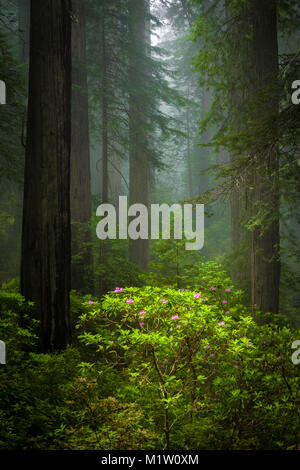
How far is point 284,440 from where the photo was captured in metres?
3.13

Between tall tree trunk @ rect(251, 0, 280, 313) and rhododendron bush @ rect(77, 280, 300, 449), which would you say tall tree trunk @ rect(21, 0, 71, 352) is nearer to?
rhododendron bush @ rect(77, 280, 300, 449)

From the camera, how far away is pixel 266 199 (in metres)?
5.72

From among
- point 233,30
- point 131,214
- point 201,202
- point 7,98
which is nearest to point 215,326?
point 201,202

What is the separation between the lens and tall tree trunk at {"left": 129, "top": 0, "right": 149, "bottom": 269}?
10531mm

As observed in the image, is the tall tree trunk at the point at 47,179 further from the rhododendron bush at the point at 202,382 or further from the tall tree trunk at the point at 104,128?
the tall tree trunk at the point at 104,128

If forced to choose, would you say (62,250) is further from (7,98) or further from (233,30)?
(233,30)

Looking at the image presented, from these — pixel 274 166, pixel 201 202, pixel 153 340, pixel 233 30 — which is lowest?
pixel 153 340

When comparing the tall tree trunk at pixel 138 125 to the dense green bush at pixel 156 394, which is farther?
the tall tree trunk at pixel 138 125

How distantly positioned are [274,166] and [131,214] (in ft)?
22.1

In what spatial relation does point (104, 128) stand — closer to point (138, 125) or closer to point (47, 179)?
point (138, 125)

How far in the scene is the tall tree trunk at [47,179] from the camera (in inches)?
179

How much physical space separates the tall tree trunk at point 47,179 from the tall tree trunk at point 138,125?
5.71 metres

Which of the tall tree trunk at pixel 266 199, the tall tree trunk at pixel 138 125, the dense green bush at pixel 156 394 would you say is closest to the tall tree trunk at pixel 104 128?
the tall tree trunk at pixel 138 125

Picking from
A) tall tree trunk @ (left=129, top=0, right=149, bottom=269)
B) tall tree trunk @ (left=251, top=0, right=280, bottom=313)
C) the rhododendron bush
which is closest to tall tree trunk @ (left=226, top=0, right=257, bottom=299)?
tall tree trunk @ (left=251, top=0, right=280, bottom=313)
